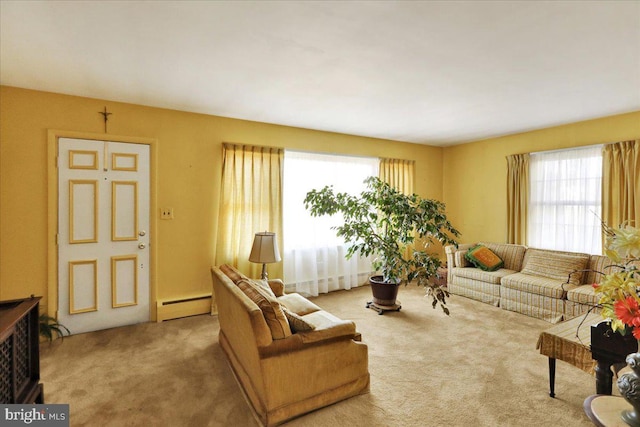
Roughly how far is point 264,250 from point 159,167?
155 centimetres

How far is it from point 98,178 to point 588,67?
4647 mm

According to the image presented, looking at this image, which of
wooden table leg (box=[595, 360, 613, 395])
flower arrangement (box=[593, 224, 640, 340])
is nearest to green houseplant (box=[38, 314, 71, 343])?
flower arrangement (box=[593, 224, 640, 340])

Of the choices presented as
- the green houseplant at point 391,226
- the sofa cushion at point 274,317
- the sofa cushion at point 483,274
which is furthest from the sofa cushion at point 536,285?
the sofa cushion at point 274,317

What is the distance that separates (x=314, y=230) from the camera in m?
4.66

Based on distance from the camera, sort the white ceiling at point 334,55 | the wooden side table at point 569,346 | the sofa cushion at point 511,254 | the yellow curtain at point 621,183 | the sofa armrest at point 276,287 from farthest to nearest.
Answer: the sofa cushion at point 511,254 < the yellow curtain at point 621,183 < the sofa armrest at point 276,287 < the wooden side table at point 569,346 < the white ceiling at point 334,55

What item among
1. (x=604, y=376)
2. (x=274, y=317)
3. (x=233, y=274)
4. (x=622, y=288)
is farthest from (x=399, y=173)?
(x=622, y=288)

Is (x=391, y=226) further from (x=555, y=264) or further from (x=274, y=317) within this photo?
(x=274, y=317)

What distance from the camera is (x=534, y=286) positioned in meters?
3.72

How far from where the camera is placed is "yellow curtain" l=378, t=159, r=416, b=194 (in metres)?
5.27

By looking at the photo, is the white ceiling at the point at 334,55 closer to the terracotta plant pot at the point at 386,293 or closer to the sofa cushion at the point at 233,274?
the sofa cushion at the point at 233,274

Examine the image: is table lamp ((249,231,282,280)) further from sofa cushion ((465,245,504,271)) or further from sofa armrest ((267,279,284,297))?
sofa cushion ((465,245,504,271))

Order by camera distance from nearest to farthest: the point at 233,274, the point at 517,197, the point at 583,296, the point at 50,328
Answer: the point at 233,274, the point at 50,328, the point at 583,296, the point at 517,197

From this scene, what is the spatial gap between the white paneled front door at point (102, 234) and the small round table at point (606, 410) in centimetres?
384
